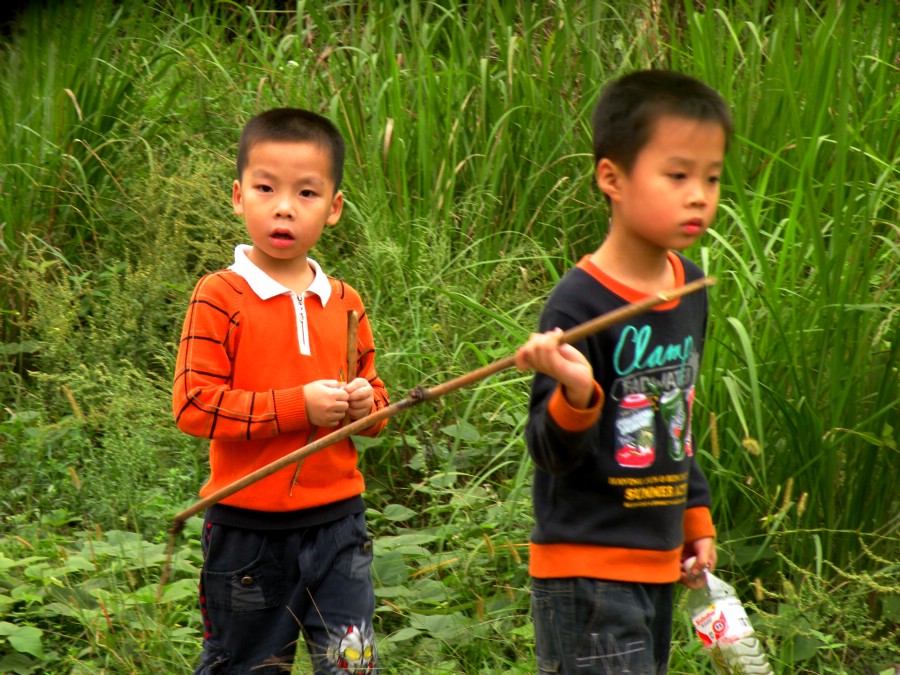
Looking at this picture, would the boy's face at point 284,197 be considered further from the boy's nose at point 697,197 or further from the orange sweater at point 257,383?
the boy's nose at point 697,197

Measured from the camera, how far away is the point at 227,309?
2586mm

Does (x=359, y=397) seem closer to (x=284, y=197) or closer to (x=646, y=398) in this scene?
(x=284, y=197)

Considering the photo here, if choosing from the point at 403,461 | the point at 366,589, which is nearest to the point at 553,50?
the point at 403,461

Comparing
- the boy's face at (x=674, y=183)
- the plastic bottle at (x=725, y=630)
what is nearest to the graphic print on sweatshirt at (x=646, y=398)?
the boy's face at (x=674, y=183)

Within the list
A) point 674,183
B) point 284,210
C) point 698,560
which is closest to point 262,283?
point 284,210

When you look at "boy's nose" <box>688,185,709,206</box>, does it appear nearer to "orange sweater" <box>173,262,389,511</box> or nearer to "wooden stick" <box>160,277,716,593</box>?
"wooden stick" <box>160,277,716,593</box>

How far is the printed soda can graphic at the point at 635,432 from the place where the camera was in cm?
219

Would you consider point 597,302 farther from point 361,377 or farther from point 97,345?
point 97,345

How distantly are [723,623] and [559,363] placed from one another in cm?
72

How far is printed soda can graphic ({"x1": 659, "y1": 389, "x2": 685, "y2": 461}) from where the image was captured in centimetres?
224

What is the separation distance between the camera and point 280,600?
104 inches

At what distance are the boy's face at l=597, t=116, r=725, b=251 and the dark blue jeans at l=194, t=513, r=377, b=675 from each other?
968mm

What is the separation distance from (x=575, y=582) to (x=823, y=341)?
4.60 feet

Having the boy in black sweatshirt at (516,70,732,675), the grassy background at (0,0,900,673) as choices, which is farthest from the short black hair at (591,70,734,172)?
the grassy background at (0,0,900,673)
